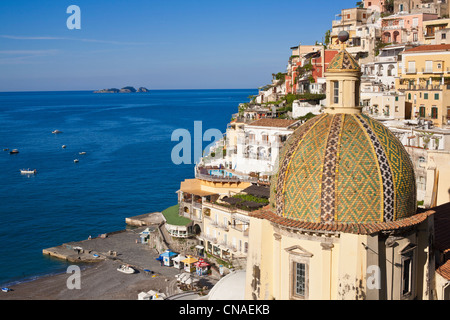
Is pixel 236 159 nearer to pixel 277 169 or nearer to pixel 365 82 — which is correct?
pixel 365 82

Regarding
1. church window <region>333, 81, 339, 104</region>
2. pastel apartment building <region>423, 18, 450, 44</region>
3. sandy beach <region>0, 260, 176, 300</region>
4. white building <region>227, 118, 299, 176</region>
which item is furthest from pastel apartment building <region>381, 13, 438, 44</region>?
church window <region>333, 81, 339, 104</region>

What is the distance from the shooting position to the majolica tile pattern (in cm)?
1493

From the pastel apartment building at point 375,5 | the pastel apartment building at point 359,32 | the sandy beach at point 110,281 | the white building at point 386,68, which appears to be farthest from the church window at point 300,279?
the pastel apartment building at point 375,5

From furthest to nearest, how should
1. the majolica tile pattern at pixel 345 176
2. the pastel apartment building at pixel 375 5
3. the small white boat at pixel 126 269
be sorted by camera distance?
the pastel apartment building at pixel 375 5, the small white boat at pixel 126 269, the majolica tile pattern at pixel 345 176

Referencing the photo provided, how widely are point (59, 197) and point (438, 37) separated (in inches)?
1754

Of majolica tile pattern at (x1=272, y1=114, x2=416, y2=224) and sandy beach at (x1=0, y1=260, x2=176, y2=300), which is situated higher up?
majolica tile pattern at (x1=272, y1=114, x2=416, y2=224)

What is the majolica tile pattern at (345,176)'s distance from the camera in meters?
14.9

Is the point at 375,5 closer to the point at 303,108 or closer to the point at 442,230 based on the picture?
the point at 303,108

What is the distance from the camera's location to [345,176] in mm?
14977

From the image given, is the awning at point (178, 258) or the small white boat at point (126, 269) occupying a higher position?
the awning at point (178, 258)

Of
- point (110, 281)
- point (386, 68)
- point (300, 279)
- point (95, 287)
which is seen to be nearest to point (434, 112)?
point (386, 68)

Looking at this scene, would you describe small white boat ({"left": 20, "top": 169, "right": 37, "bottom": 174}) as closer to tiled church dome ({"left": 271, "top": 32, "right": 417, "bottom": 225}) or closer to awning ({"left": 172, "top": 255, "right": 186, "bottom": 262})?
awning ({"left": 172, "top": 255, "right": 186, "bottom": 262})

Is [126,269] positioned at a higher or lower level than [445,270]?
lower

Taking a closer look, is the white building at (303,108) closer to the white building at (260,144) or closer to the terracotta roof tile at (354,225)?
the white building at (260,144)
